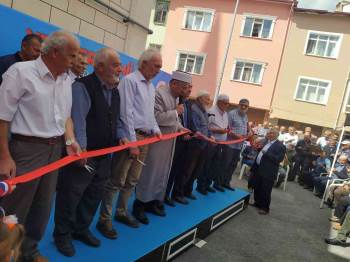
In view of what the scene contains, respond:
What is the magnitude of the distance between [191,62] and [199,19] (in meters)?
2.63

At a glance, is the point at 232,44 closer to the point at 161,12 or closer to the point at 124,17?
the point at 161,12

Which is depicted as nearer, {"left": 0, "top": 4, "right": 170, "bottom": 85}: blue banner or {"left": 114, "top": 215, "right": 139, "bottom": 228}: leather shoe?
{"left": 0, "top": 4, "right": 170, "bottom": 85}: blue banner

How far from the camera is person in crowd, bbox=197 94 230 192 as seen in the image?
210 inches

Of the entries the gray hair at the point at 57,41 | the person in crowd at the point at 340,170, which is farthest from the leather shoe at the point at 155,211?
the person in crowd at the point at 340,170

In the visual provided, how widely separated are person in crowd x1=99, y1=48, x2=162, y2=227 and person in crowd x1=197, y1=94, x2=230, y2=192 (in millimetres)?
1960

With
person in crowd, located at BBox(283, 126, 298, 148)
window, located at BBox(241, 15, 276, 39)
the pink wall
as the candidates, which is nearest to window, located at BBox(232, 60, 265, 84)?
the pink wall

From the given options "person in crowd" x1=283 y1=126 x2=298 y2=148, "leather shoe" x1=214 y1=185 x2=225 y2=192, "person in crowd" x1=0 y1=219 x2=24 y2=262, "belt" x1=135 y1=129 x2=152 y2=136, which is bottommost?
"leather shoe" x1=214 y1=185 x2=225 y2=192

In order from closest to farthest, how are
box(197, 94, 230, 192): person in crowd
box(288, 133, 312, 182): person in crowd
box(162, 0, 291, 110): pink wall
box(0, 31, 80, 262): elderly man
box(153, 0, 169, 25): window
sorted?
1. box(0, 31, 80, 262): elderly man
2. box(197, 94, 230, 192): person in crowd
3. box(288, 133, 312, 182): person in crowd
4. box(162, 0, 291, 110): pink wall
5. box(153, 0, 169, 25): window

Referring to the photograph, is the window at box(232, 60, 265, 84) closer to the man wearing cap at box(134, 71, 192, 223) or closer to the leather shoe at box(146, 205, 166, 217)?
the man wearing cap at box(134, 71, 192, 223)

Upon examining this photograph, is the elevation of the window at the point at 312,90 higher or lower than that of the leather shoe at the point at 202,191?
higher

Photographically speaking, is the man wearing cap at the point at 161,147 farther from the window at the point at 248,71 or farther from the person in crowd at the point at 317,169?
the window at the point at 248,71

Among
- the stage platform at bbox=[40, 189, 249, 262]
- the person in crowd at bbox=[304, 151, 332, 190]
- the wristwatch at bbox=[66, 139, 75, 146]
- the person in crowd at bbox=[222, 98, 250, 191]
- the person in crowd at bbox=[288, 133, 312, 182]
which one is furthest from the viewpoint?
the person in crowd at bbox=[288, 133, 312, 182]

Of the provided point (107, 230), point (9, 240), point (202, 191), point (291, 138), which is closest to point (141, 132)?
point (107, 230)

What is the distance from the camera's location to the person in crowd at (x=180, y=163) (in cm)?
447
